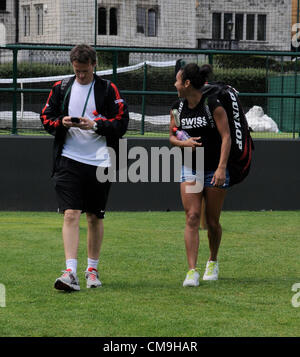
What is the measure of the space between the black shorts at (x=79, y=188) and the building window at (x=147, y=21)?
3136cm

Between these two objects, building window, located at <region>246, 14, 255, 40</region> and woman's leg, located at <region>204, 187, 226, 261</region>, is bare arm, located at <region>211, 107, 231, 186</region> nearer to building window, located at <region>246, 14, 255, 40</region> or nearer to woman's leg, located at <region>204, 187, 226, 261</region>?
woman's leg, located at <region>204, 187, 226, 261</region>

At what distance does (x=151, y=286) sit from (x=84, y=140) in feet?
4.36

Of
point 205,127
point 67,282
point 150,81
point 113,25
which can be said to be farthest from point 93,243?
point 113,25

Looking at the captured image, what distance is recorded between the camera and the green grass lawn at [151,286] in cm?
597

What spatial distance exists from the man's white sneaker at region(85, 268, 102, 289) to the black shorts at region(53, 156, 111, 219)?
471mm

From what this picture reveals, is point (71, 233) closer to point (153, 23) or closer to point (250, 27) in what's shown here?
point (153, 23)

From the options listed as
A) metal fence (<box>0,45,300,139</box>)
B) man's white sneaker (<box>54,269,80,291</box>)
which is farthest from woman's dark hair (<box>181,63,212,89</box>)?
metal fence (<box>0,45,300,139</box>)

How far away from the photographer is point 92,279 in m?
7.45

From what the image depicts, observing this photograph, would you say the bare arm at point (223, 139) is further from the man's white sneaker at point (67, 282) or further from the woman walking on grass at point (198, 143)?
the man's white sneaker at point (67, 282)

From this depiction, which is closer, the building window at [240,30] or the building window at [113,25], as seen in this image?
the building window at [113,25]

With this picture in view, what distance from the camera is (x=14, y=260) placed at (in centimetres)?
880

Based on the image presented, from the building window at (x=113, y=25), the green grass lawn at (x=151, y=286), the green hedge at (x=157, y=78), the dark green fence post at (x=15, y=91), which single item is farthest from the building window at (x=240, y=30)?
the green grass lawn at (x=151, y=286)

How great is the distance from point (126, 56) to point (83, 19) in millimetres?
5319
